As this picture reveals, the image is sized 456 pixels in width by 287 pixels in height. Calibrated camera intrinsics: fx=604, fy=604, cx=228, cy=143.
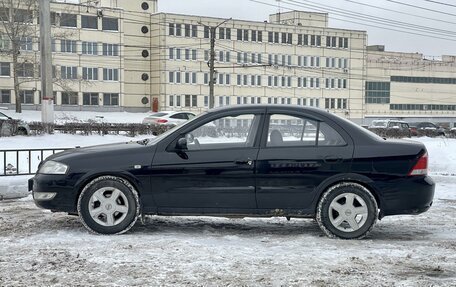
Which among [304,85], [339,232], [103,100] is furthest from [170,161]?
[304,85]

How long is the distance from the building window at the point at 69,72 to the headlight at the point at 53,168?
64022mm

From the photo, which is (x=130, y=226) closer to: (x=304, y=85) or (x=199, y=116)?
(x=199, y=116)

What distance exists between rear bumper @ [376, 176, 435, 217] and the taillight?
6 centimetres

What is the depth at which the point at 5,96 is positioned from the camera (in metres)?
66.5

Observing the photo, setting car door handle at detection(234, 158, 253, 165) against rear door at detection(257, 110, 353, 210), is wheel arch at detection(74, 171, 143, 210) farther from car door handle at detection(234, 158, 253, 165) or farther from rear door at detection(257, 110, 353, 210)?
rear door at detection(257, 110, 353, 210)

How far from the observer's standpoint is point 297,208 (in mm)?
7129

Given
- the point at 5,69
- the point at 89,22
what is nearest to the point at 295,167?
the point at 5,69

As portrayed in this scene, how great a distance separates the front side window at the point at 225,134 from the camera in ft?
23.7

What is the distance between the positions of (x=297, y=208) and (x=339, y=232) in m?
0.56

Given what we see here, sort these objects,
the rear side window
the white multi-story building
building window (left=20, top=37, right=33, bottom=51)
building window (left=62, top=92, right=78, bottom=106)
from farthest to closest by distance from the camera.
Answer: the white multi-story building → building window (left=62, top=92, right=78, bottom=106) → building window (left=20, top=37, right=33, bottom=51) → the rear side window

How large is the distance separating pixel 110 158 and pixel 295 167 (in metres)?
2.19

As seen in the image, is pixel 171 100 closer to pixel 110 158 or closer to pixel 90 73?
pixel 90 73

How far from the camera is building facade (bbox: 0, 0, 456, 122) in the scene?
6975cm

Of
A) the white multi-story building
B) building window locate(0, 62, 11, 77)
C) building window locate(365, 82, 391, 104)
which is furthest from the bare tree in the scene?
building window locate(365, 82, 391, 104)
